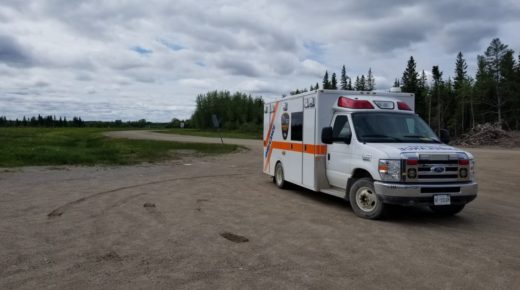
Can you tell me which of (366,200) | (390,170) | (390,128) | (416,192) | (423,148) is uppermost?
(390,128)

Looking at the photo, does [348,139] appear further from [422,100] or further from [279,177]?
[422,100]

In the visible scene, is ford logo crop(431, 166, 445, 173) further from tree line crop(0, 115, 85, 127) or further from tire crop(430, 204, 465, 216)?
tree line crop(0, 115, 85, 127)

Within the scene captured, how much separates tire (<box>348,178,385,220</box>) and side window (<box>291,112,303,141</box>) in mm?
2645

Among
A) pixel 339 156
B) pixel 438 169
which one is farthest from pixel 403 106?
pixel 438 169

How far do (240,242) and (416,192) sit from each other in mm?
3280

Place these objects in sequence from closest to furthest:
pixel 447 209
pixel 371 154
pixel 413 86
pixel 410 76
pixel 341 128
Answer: pixel 371 154, pixel 447 209, pixel 341 128, pixel 413 86, pixel 410 76

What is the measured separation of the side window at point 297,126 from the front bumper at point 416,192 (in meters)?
3.42

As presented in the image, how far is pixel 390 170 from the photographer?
8234mm

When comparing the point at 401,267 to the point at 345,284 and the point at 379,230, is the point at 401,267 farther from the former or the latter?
the point at 379,230

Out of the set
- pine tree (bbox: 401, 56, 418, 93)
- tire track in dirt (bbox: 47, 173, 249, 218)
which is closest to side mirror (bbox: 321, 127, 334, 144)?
tire track in dirt (bbox: 47, 173, 249, 218)

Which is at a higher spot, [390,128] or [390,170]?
[390,128]

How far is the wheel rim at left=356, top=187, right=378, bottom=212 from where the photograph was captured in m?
8.73

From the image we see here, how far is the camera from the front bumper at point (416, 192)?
8.12 meters

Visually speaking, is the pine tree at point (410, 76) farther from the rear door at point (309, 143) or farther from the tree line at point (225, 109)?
the rear door at point (309, 143)
